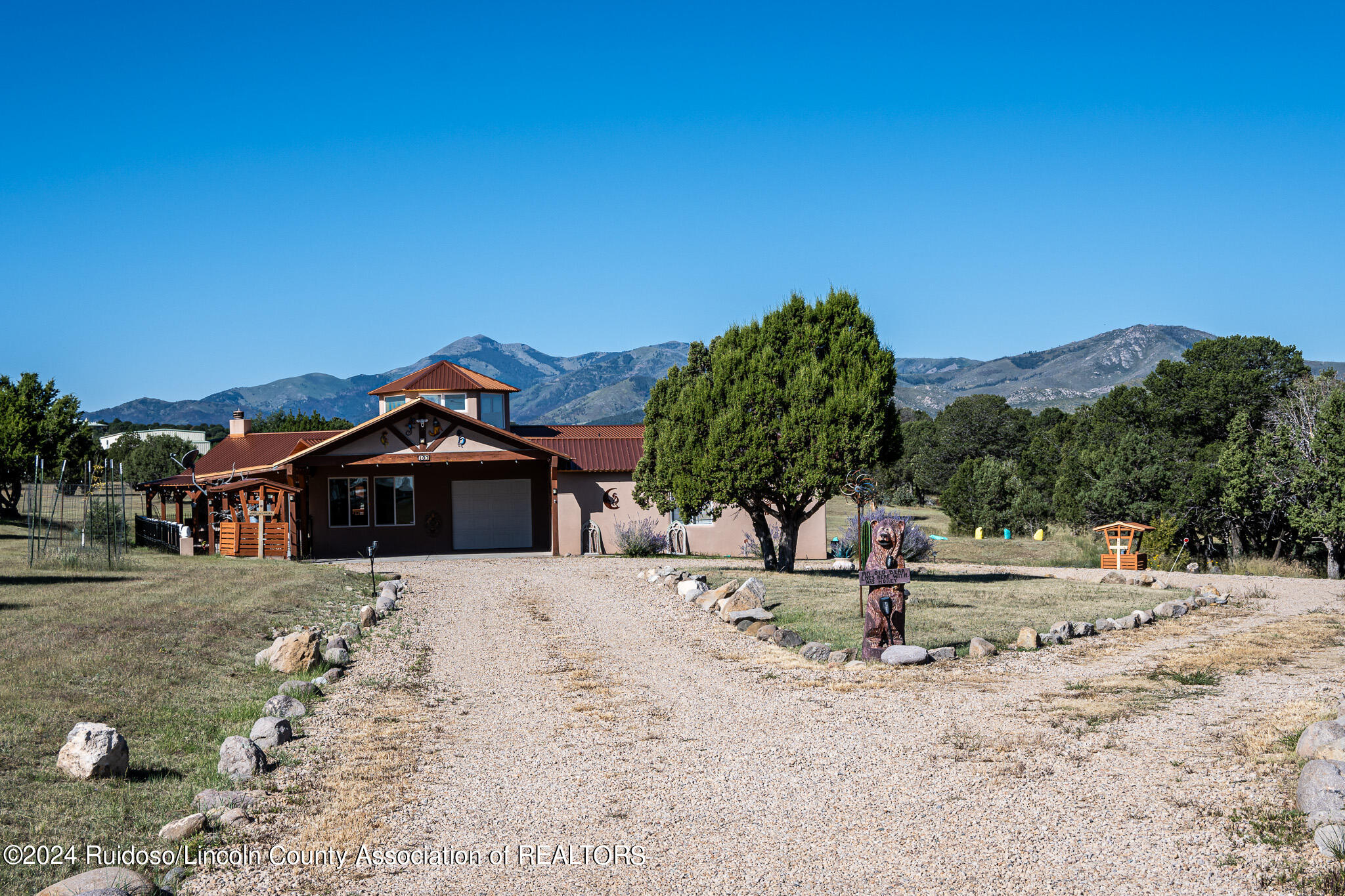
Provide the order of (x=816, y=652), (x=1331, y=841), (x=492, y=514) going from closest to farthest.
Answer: (x=1331, y=841), (x=816, y=652), (x=492, y=514)

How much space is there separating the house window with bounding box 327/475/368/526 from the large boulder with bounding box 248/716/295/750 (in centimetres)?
2035

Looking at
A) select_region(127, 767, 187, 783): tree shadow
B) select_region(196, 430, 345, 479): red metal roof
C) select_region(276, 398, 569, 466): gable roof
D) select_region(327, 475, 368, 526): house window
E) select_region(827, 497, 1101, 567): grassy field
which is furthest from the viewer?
select_region(196, 430, 345, 479): red metal roof

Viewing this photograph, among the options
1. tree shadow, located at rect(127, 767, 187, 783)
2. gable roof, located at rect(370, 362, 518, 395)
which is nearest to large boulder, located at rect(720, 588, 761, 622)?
tree shadow, located at rect(127, 767, 187, 783)

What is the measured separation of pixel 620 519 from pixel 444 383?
6.94 metres

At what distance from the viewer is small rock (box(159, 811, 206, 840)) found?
578cm

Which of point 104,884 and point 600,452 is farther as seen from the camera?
point 600,452

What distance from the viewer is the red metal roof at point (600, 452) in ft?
90.9

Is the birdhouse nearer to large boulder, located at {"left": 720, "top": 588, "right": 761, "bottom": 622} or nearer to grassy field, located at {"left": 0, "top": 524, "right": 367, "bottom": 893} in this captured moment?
large boulder, located at {"left": 720, "top": 588, "right": 761, "bottom": 622}

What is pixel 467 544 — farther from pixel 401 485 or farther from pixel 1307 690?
pixel 1307 690

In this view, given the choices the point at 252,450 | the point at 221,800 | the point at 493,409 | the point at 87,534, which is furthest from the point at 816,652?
the point at 252,450

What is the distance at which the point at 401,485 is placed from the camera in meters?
28.2

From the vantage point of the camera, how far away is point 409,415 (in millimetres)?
26453

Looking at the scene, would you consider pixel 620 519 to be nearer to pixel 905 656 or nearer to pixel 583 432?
pixel 583 432

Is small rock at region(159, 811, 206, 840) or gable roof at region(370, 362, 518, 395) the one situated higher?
gable roof at region(370, 362, 518, 395)
